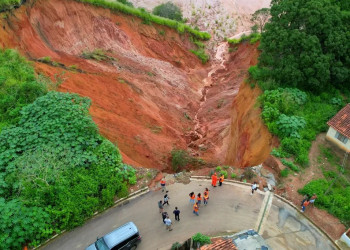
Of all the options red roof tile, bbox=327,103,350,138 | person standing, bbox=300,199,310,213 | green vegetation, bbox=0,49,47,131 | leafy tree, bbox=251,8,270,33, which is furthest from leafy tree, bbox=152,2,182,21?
person standing, bbox=300,199,310,213

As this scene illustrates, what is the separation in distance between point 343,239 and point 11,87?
20991 mm

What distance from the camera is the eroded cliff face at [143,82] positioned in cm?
2258

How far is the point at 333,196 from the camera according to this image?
609 inches

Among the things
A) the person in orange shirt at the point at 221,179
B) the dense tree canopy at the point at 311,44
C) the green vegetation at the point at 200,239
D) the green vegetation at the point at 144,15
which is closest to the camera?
the green vegetation at the point at 200,239

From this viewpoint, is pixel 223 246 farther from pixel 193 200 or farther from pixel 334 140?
pixel 334 140

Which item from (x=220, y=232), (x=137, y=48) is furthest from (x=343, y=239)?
(x=137, y=48)

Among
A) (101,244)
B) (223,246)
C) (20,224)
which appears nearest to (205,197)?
(223,246)

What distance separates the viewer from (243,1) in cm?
6100

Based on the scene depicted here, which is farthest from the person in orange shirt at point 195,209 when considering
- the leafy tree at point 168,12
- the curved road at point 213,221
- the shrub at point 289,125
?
the leafy tree at point 168,12

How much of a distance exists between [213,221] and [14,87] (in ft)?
49.5

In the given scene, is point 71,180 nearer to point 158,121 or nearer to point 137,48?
point 158,121

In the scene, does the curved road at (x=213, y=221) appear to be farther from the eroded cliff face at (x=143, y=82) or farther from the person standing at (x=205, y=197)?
the eroded cliff face at (x=143, y=82)

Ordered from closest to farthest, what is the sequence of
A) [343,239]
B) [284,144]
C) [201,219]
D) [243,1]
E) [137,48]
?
[343,239] → [201,219] → [284,144] → [137,48] → [243,1]

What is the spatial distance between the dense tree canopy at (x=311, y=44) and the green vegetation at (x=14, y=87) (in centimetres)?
1668
